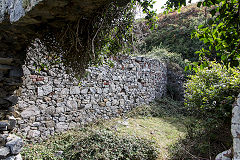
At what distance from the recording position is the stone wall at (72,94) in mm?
3895

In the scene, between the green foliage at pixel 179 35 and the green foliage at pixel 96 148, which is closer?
the green foliage at pixel 96 148

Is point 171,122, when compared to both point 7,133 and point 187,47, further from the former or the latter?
point 187,47

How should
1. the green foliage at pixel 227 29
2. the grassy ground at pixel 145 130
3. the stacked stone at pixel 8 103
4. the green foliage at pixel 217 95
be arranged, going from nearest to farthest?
the green foliage at pixel 227 29
the stacked stone at pixel 8 103
the green foliage at pixel 217 95
the grassy ground at pixel 145 130

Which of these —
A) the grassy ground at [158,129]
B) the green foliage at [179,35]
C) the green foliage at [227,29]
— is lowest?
the grassy ground at [158,129]

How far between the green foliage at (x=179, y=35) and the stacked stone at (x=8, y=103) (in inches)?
364

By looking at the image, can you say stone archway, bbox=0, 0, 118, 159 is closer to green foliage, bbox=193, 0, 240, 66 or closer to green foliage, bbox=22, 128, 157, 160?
green foliage, bbox=22, 128, 157, 160

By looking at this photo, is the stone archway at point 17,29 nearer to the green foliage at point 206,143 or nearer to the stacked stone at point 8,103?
the stacked stone at point 8,103

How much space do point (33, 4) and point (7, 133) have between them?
2.15 metres

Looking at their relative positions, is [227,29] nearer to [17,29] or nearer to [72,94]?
[17,29]

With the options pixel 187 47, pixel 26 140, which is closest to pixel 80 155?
pixel 26 140

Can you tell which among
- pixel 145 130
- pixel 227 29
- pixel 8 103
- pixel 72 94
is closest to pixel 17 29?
pixel 8 103

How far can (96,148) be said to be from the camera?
11.8 feet

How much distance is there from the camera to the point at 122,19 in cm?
201

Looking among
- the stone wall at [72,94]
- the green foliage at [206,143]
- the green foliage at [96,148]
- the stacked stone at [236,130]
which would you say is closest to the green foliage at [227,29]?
the stacked stone at [236,130]
